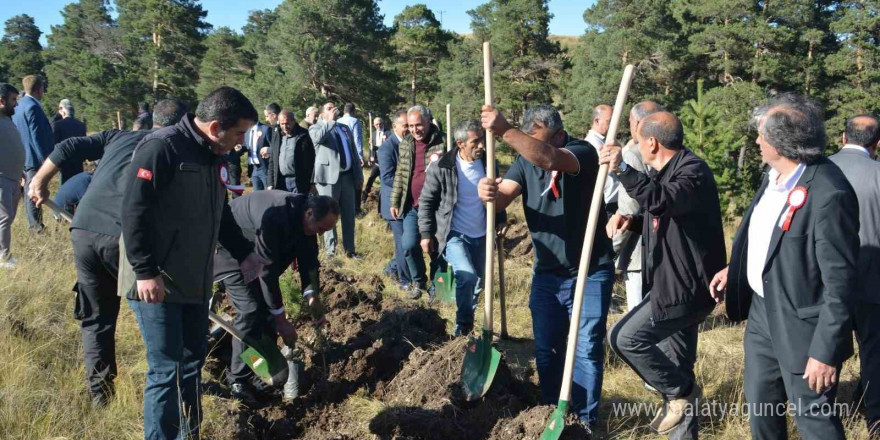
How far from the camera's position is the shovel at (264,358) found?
409 centimetres

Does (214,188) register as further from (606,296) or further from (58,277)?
(58,277)

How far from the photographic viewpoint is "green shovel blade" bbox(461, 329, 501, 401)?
385 cm

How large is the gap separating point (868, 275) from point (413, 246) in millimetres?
4228

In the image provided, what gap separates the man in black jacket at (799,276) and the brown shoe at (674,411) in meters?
0.59

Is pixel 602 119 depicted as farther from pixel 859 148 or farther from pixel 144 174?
pixel 144 174

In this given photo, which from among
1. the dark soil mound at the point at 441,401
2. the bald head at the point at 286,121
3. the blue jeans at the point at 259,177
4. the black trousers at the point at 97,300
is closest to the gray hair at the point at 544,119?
the dark soil mound at the point at 441,401

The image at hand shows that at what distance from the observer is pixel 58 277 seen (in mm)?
5980

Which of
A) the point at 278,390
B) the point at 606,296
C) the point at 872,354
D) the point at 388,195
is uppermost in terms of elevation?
the point at 388,195

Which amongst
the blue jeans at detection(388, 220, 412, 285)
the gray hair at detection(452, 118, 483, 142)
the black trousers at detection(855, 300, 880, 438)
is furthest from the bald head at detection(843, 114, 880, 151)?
the blue jeans at detection(388, 220, 412, 285)

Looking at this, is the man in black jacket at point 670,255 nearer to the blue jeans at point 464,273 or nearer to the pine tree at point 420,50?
the blue jeans at point 464,273

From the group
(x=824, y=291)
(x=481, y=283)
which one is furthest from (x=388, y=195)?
(x=824, y=291)

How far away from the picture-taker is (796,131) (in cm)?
277

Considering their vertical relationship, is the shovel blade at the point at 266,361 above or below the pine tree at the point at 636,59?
below

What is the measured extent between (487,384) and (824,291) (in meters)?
1.86
